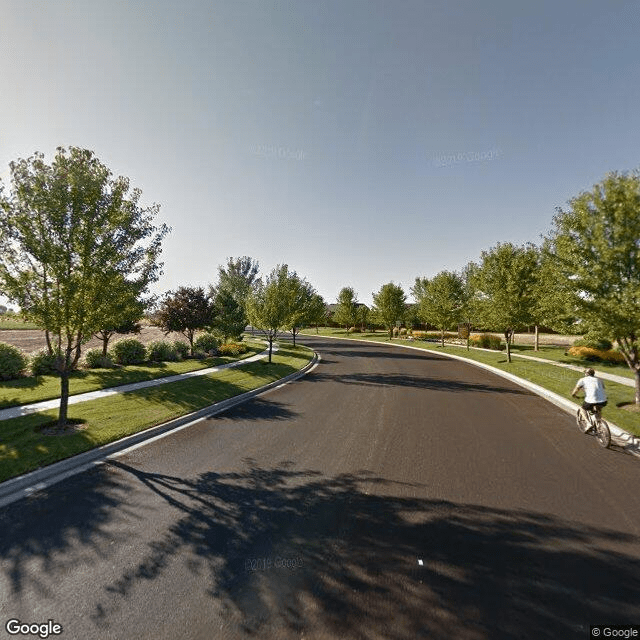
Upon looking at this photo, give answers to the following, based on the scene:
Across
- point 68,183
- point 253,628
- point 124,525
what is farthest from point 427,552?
point 68,183

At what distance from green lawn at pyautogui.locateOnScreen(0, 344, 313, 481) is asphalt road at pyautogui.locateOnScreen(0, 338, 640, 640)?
104 centimetres

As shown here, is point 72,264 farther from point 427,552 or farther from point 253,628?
point 427,552

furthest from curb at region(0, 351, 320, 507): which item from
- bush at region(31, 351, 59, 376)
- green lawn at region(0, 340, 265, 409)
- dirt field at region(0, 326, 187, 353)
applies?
dirt field at region(0, 326, 187, 353)

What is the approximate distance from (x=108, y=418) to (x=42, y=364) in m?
8.08

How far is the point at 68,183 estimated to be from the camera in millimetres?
7781

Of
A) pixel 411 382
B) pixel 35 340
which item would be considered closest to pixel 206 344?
pixel 35 340

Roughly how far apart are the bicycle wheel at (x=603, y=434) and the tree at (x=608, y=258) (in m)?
3.76

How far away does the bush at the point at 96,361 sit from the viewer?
16.6 m

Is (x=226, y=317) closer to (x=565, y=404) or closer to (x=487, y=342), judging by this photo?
(x=565, y=404)

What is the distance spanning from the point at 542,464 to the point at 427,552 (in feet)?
13.9

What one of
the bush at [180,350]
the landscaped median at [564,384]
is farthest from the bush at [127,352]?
the landscaped median at [564,384]

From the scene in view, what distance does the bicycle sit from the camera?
7.90 metres

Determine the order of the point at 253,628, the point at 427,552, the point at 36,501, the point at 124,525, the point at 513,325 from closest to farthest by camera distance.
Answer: the point at 253,628 → the point at 427,552 → the point at 124,525 → the point at 36,501 → the point at 513,325

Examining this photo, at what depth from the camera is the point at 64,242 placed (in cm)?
793
